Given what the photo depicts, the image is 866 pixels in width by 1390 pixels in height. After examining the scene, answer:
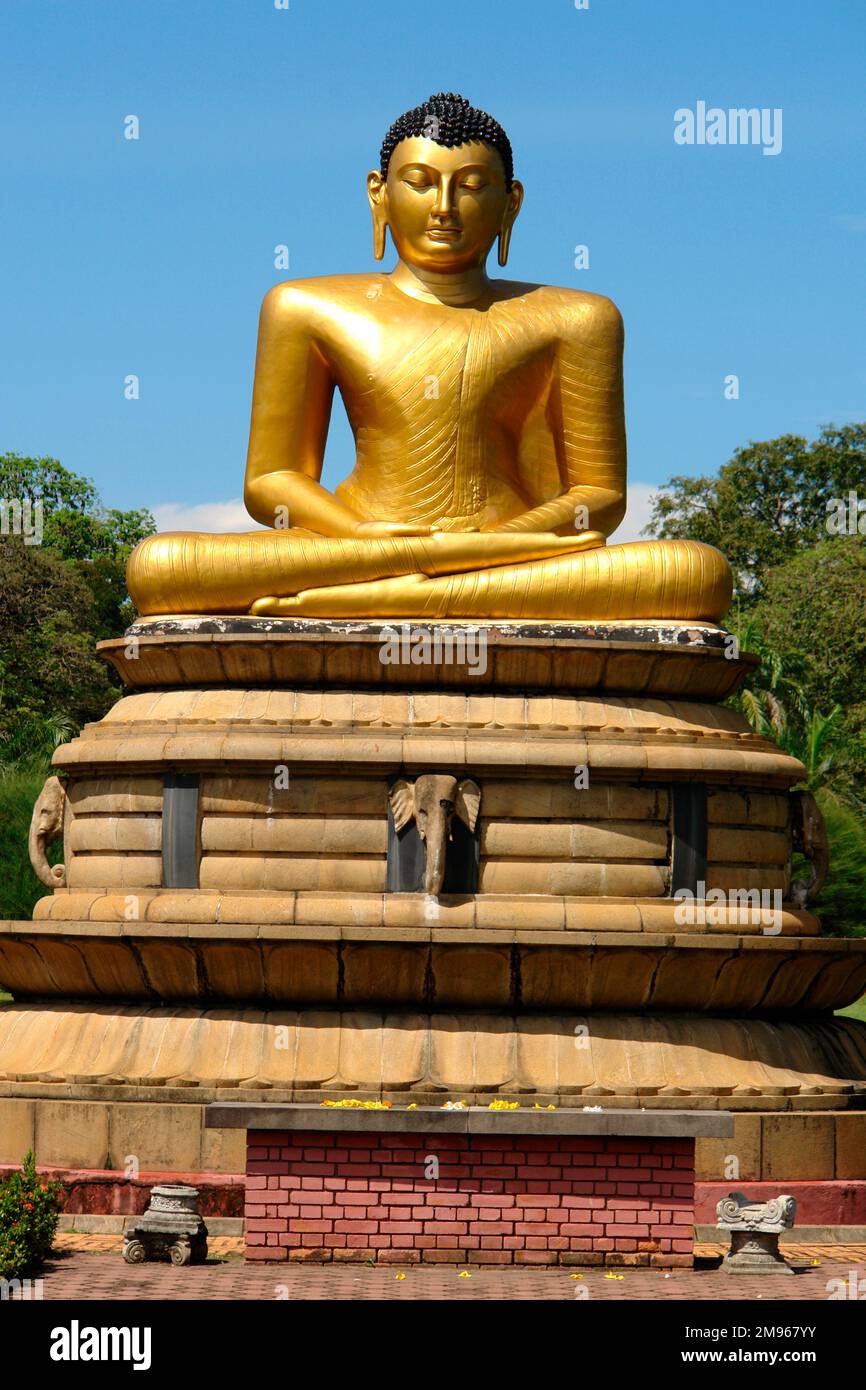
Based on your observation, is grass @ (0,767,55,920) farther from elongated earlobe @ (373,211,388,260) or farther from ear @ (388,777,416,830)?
ear @ (388,777,416,830)

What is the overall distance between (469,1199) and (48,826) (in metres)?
5.56

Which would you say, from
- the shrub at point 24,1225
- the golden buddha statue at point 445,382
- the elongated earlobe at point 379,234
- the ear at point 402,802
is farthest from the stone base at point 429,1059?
the elongated earlobe at point 379,234

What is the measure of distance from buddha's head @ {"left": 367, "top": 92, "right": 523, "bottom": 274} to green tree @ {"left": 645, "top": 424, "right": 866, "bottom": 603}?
27078mm

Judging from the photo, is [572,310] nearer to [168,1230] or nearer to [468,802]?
[468,802]

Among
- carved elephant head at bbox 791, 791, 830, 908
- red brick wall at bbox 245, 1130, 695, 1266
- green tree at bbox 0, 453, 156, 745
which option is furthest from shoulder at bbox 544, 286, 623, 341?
green tree at bbox 0, 453, 156, 745

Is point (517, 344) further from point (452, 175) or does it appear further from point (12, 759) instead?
point (12, 759)

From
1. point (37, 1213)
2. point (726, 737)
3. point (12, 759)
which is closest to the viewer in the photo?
point (37, 1213)

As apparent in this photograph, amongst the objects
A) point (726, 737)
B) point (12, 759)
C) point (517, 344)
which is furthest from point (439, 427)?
point (12, 759)

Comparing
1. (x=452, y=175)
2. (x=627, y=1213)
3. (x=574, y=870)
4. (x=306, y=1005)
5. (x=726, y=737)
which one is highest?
(x=452, y=175)

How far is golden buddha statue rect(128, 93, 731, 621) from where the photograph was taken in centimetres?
1677

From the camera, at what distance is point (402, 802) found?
14188mm

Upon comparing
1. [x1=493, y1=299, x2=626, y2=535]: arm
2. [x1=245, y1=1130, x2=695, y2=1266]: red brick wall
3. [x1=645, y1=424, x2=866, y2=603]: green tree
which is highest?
[x1=645, y1=424, x2=866, y2=603]: green tree

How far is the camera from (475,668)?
48.3 feet

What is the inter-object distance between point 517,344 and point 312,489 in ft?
6.53
